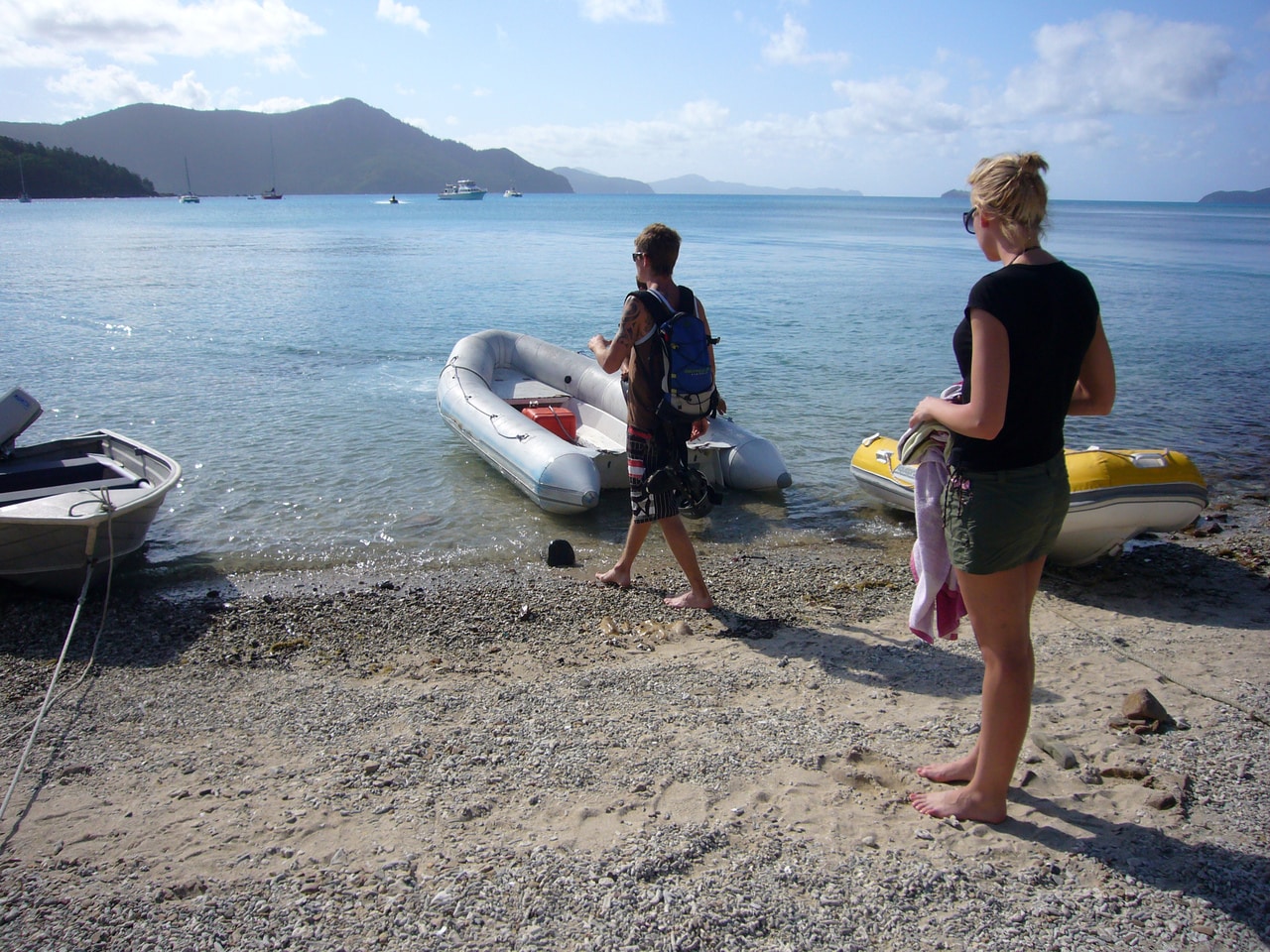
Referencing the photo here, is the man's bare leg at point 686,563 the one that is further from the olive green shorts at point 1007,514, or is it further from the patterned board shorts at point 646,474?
the olive green shorts at point 1007,514

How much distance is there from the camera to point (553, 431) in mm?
8680

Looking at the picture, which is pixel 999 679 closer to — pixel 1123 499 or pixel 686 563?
pixel 686 563

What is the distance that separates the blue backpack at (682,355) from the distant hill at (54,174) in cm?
11726

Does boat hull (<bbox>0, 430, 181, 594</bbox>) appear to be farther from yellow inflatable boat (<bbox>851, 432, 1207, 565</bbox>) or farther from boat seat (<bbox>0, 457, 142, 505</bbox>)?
yellow inflatable boat (<bbox>851, 432, 1207, 565</bbox>)

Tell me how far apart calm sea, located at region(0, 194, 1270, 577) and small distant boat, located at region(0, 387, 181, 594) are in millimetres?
635

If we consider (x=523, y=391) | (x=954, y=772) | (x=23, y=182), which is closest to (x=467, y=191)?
(x=23, y=182)

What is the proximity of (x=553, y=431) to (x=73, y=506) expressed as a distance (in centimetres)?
424

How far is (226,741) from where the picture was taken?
357 cm

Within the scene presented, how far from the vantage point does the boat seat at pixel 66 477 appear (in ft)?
20.4

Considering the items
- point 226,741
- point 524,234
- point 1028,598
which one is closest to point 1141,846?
point 1028,598

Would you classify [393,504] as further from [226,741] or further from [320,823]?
[320,823]

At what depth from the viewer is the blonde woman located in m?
2.21

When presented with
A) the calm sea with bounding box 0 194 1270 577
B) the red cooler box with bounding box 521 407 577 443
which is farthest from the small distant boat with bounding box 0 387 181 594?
the red cooler box with bounding box 521 407 577 443

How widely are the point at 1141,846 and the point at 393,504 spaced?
649cm
